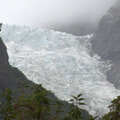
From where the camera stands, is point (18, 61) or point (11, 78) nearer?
point (11, 78)

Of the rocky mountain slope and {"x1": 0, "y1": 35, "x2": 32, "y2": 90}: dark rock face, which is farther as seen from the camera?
{"x1": 0, "y1": 35, "x2": 32, "y2": 90}: dark rock face

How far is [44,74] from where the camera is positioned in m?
192

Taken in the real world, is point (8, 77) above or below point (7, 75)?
below

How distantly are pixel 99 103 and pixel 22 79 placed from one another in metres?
52.8

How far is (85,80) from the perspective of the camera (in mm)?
194000

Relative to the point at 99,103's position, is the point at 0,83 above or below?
below

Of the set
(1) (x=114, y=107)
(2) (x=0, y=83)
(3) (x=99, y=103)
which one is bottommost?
(1) (x=114, y=107)

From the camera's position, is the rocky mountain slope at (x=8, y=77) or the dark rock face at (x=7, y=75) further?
the dark rock face at (x=7, y=75)

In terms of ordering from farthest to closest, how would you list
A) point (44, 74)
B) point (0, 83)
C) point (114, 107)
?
point (44, 74)
point (0, 83)
point (114, 107)

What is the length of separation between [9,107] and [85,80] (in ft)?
457

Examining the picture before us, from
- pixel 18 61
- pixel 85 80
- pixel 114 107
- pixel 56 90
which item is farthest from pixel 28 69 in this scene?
pixel 114 107

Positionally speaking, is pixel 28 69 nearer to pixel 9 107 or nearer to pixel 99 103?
pixel 99 103

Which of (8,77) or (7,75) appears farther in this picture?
(7,75)

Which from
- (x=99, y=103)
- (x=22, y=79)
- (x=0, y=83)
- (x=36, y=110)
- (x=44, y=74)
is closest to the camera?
(x=36, y=110)
